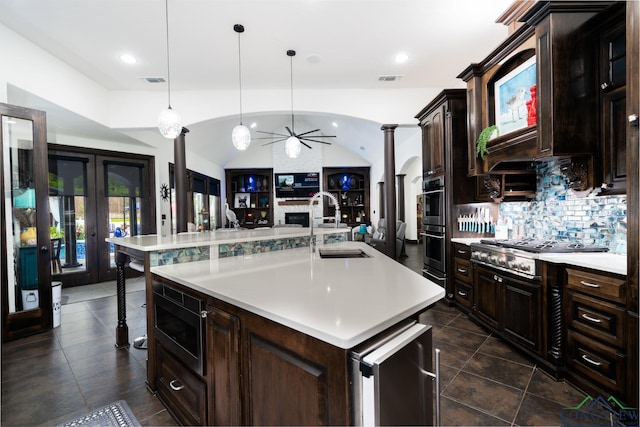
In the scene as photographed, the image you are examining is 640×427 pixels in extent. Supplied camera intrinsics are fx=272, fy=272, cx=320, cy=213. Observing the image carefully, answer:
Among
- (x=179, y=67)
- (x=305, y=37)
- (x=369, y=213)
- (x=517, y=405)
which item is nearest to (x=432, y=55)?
(x=305, y=37)

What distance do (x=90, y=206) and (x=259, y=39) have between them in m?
4.42

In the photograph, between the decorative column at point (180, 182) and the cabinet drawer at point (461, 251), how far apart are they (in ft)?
13.4

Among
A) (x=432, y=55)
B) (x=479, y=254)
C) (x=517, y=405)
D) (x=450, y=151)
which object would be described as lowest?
(x=517, y=405)

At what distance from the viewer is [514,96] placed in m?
2.47

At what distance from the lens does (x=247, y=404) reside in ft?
3.55

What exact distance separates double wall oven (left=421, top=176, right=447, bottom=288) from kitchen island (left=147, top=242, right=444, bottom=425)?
2.12 metres

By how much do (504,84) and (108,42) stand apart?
417 cm

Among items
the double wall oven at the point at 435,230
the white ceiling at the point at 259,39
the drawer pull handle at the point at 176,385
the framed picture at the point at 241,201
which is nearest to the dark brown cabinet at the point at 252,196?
the framed picture at the point at 241,201

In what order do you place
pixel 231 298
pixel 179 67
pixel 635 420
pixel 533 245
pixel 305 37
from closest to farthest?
pixel 231 298 < pixel 635 420 < pixel 533 245 < pixel 305 37 < pixel 179 67

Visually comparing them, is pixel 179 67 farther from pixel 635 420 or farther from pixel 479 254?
pixel 635 420

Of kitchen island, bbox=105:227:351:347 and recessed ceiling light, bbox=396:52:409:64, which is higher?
recessed ceiling light, bbox=396:52:409:64

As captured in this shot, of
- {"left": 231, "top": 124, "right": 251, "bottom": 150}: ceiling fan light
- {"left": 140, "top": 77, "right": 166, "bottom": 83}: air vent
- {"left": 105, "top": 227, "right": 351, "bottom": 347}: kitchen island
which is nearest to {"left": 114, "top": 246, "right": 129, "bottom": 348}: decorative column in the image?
{"left": 105, "top": 227, "right": 351, "bottom": 347}: kitchen island

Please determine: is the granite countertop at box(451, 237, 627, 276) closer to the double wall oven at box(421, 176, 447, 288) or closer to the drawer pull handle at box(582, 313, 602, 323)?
the drawer pull handle at box(582, 313, 602, 323)

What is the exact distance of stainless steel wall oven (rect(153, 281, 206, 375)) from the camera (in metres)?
1.33
